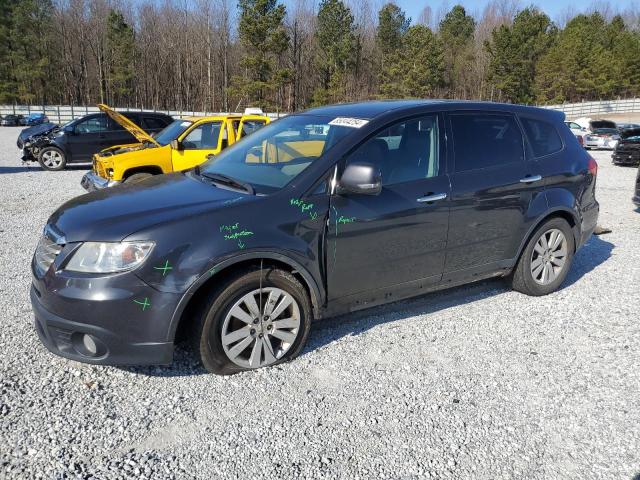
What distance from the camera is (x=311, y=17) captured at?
61219mm

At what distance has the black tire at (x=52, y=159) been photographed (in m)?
14.4

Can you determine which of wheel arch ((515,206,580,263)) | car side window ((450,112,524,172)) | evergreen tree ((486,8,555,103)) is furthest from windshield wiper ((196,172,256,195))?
evergreen tree ((486,8,555,103))

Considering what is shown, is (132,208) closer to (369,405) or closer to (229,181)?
(229,181)

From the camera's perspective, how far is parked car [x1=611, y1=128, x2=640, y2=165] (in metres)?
16.2

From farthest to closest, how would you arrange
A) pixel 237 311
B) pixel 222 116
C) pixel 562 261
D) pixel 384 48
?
1. pixel 384 48
2. pixel 222 116
3. pixel 562 261
4. pixel 237 311

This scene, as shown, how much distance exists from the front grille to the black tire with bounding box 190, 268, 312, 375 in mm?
977

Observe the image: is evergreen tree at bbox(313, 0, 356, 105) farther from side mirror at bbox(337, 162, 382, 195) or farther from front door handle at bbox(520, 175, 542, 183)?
side mirror at bbox(337, 162, 382, 195)

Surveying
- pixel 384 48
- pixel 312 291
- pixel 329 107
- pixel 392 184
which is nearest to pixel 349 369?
pixel 312 291

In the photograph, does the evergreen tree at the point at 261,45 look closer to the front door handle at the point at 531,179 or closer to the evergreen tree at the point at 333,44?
the evergreen tree at the point at 333,44

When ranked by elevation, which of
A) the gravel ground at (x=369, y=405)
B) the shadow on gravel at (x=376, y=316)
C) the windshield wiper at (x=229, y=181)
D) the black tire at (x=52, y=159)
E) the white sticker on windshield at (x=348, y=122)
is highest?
the white sticker on windshield at (x=348, y=122)

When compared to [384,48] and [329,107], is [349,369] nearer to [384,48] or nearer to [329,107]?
[329,107]

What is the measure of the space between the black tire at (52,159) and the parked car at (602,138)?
72.2 ft

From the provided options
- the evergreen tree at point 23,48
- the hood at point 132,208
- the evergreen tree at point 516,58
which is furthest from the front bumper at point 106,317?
the evergreen tree at point 23,48

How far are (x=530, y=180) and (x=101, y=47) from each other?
72.5 metres
